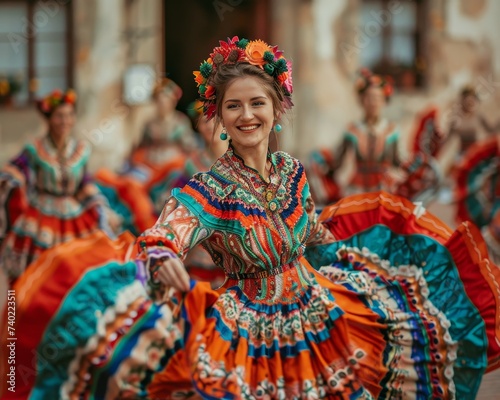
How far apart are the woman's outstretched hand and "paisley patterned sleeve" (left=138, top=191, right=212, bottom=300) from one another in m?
0.02

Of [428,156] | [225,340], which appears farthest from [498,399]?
[428,156]

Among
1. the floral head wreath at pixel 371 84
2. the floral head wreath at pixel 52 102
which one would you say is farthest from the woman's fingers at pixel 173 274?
the floral head wreath at pixel 371 84

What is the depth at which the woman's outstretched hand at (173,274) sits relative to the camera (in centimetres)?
328

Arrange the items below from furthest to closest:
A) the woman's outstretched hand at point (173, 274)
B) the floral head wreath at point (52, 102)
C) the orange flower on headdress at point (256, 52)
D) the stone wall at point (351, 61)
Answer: the stone wall at point (351, 61) < the floral head wreath at point (52, 102) < the orange flower on headdress at point (256, 52) < the woman's outstretched hand at point (173, 274)

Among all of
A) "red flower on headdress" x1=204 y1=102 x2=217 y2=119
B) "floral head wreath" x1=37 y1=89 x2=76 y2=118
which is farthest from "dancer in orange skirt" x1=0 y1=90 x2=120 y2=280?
"red flower on headdress" x1=204 y1=102 x2=217 y2=119

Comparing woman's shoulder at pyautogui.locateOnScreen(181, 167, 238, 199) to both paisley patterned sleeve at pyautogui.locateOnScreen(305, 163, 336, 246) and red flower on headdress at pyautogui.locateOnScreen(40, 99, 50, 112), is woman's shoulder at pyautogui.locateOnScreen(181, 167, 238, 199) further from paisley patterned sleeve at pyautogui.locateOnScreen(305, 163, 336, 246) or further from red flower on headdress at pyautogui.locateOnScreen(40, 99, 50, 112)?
red flower on headdress at pyautogui.locateOnScreen(40, 99, 50, 112)

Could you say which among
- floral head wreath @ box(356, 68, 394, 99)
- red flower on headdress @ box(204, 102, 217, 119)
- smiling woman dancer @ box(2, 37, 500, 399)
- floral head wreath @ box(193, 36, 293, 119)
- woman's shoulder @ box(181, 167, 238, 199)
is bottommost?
smiling woman dancer @ box(2, 37, 500, 399)

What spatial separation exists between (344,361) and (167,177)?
631cm

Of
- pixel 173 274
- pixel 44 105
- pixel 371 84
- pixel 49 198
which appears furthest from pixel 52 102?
pixel 173 274

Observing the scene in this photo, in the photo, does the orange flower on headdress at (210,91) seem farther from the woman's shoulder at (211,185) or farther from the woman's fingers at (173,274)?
the woman's fingers at (173,274)

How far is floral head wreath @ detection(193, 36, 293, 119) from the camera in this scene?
373cm

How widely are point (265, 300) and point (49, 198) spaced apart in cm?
444

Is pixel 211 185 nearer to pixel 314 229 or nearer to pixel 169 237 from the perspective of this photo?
pixel 169 237

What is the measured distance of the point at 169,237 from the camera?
340cm
